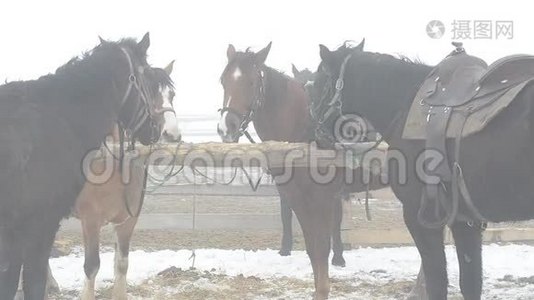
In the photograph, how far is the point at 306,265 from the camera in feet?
23.8

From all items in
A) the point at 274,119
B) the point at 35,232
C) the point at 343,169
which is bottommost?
the point at 35,232

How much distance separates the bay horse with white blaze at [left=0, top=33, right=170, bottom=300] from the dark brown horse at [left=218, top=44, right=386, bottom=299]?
4.27 feet

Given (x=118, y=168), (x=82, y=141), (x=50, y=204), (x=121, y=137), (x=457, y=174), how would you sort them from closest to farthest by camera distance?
(x=457, y=174) → (x=50, y=204) → (x=82, y=141) → (x=121, y=137) → (x=118, y=168)

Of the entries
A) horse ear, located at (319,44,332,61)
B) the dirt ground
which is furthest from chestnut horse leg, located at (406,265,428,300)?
horse ear, located at (319,44,332,61)

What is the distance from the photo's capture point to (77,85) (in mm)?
4211

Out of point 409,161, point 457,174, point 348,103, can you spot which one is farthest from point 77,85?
point 457,174

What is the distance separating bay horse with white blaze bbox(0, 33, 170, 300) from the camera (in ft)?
12.2

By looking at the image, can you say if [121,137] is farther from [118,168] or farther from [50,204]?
[50,204]

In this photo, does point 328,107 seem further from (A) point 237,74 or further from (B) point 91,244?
(B) point 91,244

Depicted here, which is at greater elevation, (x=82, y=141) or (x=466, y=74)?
(x=466, y=74)

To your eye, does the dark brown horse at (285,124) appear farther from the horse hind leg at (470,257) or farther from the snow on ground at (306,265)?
the horse hind leg at (470,257)

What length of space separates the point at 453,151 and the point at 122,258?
3618 millimetres

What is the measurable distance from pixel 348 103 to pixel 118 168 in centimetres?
232

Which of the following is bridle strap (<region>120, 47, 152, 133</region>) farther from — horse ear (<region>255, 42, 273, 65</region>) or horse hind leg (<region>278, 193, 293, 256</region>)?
horse hind leg (<region>278, 193, 293, 256</region>)
